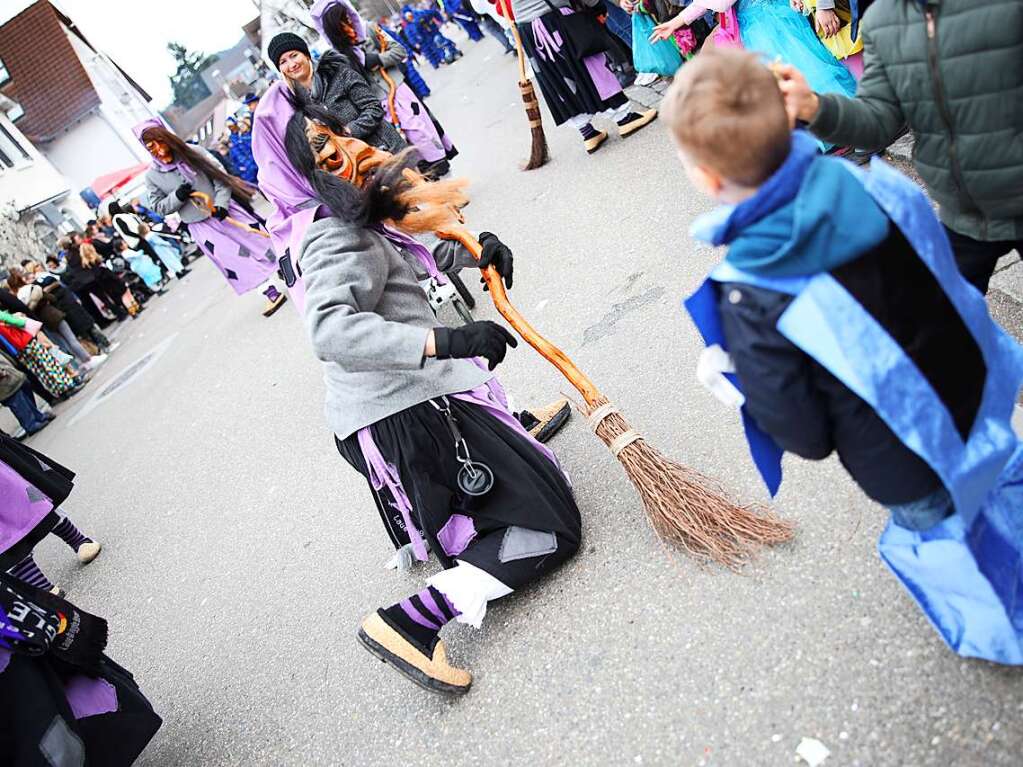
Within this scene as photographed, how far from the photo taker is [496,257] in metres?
2.93

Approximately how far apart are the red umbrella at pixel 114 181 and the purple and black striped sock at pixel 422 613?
2689 cm

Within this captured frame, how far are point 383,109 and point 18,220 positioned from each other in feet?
78.9

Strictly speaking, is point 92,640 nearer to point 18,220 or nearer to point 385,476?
point 385,476

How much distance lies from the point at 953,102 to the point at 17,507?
14.5ft

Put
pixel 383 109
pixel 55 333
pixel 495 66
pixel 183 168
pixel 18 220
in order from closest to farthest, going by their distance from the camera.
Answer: pixel 383 109 < pixel 183 168 < pixel 55 333 < pixel 495 66 < pixel 18 220

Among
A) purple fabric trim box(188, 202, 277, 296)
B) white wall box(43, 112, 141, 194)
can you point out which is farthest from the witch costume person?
white wall box(43, 112, 141, 194)

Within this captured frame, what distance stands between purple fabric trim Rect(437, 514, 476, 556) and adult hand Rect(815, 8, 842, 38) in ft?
9.69

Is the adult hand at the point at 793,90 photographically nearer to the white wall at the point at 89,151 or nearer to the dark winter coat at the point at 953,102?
the dark winter coat at the point at 953,102

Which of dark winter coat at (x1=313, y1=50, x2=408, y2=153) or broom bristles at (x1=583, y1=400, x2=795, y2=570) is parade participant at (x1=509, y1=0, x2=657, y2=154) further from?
broom bristles at (x1=583, y1=400, x2=795, y2=570)

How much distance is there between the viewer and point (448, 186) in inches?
112

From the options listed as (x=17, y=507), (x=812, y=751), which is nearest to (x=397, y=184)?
(x=812, y=751)

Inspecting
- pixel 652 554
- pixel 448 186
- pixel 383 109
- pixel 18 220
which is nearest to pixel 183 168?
pixel 383 109

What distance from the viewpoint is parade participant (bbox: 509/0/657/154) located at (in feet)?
19.8

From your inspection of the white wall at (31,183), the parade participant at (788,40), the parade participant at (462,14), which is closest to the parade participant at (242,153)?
the parade participant at (462,14)
